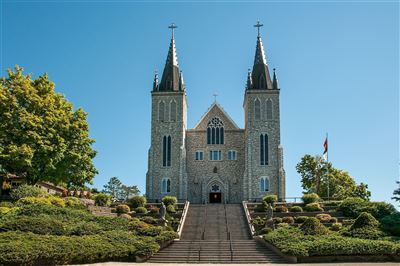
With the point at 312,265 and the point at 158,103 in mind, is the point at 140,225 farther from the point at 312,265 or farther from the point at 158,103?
the point at 158,103

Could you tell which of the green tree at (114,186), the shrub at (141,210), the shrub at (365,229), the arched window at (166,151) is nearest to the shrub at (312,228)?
the shrub at (365,229)

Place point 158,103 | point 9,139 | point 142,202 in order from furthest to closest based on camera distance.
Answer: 1. point 158,103
2. point 142,202
3. point 9,139

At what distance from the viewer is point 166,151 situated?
5691 cm

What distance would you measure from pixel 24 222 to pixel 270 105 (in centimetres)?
3693

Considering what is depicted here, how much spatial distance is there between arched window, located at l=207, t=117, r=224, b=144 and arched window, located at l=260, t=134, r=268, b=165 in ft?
16.9

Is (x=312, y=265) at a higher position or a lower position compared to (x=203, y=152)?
lower

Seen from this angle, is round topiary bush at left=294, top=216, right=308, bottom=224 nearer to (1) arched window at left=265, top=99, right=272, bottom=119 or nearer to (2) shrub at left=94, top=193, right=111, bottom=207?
(2) shrub at left=94, top=193, right=111, bottom=207

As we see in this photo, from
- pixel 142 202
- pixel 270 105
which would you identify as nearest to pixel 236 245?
pixel 142 202

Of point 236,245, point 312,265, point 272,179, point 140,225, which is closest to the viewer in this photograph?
point 312,265

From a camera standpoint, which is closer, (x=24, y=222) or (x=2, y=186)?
(x=24, y=222)

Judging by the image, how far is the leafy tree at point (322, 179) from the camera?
60.1 m

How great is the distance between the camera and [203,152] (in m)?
58.1

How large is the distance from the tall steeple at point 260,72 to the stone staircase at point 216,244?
2066 centimetres

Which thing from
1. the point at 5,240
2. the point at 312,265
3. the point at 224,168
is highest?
the point at 224,168
